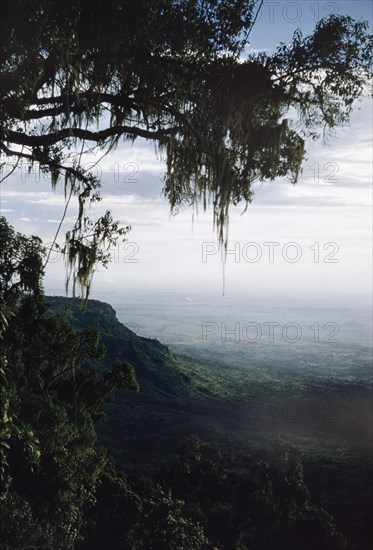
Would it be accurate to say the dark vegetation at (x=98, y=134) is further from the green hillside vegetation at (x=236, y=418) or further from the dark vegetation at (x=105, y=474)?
the green hillside vegetation at (x=236, y=418)

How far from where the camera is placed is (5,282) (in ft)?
31.9

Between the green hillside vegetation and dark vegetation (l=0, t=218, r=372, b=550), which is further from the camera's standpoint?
the green hillside vegetation

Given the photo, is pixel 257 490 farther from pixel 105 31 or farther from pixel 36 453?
pixel 105 31

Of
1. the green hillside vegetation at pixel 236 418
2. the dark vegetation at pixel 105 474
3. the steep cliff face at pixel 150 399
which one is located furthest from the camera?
the steep cliff face at pixel 150 399

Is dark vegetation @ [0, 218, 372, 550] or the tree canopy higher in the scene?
the tree canopy

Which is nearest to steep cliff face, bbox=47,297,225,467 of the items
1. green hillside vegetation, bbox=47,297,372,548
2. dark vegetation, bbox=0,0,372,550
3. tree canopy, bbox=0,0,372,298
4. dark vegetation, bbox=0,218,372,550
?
green hillside vegetation, bbox=47,297,372,548

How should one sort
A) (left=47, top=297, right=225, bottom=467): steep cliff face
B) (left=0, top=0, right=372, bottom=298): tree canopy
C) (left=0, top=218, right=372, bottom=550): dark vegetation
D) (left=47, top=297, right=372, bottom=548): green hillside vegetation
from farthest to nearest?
(left=47, top=297, right=225, bottom=467): steep cliff face → (left=47, top=297, right=372, bottom=548): green hillside vegetation → (left=0, top=218, right=372, bottom=550): dark vegetation → (left=0, top=0, right=372, bottom=298): tree canopy

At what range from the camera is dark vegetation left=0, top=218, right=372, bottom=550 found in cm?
1055

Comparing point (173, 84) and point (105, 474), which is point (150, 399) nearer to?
point (105, 474)

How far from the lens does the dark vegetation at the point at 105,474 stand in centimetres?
1055

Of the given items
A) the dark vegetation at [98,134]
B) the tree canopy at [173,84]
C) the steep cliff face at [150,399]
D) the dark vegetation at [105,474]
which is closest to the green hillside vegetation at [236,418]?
the steep cliff face at [150,399]

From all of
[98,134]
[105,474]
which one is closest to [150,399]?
[105,474]

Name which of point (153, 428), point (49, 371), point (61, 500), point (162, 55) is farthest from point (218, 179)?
point (153, 428)

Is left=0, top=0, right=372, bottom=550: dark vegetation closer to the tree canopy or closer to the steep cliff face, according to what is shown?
the tree canopy
